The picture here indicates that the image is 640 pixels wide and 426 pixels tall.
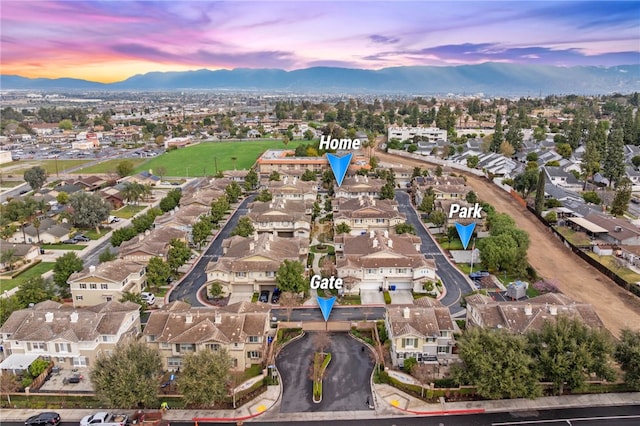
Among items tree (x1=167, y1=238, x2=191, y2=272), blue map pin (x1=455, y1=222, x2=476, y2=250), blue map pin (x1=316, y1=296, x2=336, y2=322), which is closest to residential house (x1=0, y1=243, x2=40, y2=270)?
tree (x1=167, y1=238, x2=191, y2=272)

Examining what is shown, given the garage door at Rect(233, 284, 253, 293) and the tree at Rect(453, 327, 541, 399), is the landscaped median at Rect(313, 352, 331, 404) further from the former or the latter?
the garage door at Rect(233, 284, 253, 293)

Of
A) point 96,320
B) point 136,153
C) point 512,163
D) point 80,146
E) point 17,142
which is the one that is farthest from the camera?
point 17,142

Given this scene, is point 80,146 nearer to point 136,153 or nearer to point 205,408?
point 136,153

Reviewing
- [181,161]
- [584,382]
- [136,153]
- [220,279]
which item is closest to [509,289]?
[584,382]

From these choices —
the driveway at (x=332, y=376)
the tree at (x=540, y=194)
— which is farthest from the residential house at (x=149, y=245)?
the tree at (x=540, y=194)

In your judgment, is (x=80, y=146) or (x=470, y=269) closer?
(x=470, y=269)

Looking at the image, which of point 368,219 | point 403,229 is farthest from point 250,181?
point 403,229
